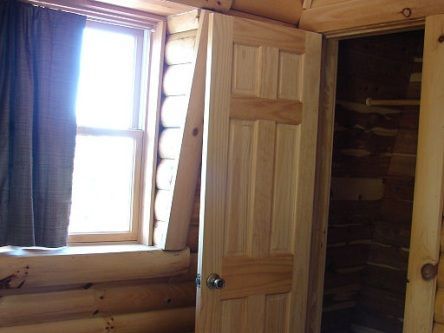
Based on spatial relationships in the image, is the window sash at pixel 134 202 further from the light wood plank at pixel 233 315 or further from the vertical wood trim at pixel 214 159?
the light wood plank at pixel 233 315

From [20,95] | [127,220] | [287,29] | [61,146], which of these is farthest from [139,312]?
[287,29]

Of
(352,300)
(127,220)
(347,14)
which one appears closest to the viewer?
(347,14)

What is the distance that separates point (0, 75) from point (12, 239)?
777mm

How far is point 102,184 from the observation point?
3.02 metres

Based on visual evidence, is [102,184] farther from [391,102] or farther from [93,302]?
[391,102]

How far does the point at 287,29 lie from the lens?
9.34ft

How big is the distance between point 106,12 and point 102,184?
36.6 inches

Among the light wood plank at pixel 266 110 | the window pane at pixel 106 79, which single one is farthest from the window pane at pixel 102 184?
the light wood plank at pixel 266 110

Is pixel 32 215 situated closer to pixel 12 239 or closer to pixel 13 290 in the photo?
pixel 12 239

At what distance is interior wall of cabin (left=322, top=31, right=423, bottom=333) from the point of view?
414cm

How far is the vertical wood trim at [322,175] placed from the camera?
3.11 meters

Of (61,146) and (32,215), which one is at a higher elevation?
(61,146)

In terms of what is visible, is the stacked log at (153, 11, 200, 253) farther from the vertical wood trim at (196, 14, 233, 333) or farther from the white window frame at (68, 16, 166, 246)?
the vertical wood trim at (196, 14, 233, 333)

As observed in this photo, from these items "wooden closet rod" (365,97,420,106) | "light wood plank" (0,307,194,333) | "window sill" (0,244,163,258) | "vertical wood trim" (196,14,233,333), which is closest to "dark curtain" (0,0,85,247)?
"window sill" (0,244,163,258)
